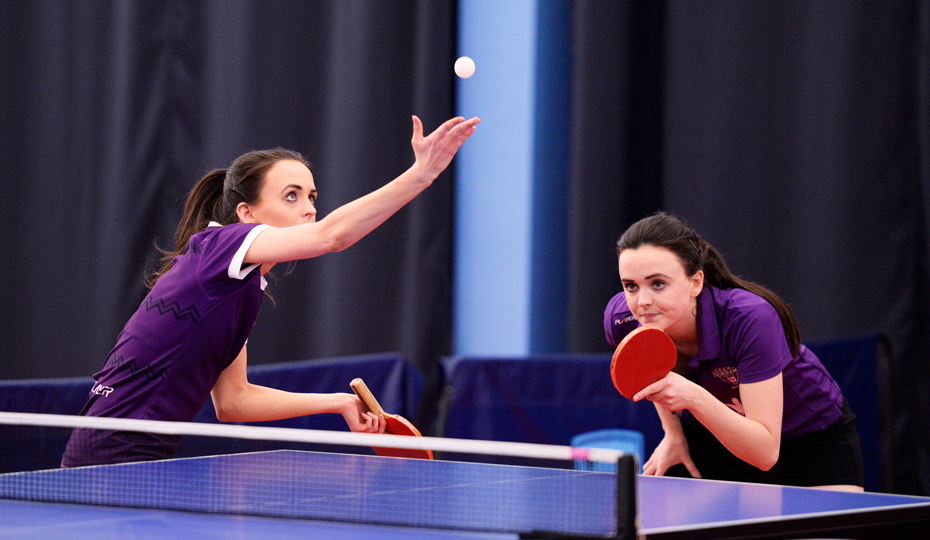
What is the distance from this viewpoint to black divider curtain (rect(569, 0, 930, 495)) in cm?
433

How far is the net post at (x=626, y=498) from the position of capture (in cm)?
145

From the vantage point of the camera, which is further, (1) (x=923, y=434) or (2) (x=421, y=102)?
(2) (x=421, y=102)

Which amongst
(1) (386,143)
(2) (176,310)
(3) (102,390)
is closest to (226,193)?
(2) (176,310)

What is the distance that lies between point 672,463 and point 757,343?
0.59m

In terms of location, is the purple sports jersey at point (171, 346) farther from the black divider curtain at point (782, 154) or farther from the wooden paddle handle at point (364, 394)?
the black divider curtain at point (782, 154)

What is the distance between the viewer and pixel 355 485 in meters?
2.11

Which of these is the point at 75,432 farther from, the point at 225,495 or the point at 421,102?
the point at 421,102

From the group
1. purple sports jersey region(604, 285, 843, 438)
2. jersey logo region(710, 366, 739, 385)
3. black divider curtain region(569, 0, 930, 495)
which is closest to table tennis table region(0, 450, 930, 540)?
purple sports jersey region(604, 285, 843, 438)

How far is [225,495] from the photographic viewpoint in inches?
77.0

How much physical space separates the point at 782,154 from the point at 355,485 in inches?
127

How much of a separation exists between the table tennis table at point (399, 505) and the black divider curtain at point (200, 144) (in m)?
2.75

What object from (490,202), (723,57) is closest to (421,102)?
(490,202)

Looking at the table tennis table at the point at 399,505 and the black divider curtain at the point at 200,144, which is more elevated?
the black divider curtain at the point at 200,144

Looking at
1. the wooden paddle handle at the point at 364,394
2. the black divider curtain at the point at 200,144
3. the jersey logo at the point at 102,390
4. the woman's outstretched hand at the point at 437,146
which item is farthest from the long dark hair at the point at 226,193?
the black divider curtain at the point at 200,144
